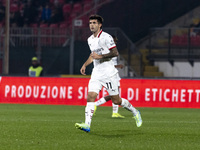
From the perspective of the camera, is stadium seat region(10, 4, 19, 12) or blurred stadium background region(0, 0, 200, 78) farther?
stadium seat region(10, 4, 19, 12)

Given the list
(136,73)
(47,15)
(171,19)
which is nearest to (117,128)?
(136,73)

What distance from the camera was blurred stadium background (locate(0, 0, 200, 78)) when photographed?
28000 millimetres

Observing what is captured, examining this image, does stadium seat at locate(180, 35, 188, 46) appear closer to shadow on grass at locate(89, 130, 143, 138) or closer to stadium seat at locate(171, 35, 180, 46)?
stadium seat at locate(171, 35, 180, 46)

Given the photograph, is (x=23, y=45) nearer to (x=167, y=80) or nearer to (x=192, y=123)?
(x=167, y=80)

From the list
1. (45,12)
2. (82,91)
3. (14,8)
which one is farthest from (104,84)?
(14,8)

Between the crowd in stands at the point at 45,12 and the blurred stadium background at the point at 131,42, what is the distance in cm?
263

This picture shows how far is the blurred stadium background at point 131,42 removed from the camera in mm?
28000

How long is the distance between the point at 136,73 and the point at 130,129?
1553 centimetres

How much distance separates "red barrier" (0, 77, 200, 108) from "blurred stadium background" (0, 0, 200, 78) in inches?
172

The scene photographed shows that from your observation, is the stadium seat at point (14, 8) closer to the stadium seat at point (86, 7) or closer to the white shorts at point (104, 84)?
the stadium seat at point (86, 7)

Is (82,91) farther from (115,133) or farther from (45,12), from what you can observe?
(45,12)

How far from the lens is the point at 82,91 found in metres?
22.9

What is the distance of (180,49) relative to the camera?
2859 centimetres

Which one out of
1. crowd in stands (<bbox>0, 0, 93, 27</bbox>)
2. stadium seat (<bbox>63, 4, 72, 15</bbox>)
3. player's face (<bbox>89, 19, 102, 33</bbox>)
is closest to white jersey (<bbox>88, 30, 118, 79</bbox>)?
player's face (<bbox>89, 19, 102, 33</bbox>)
